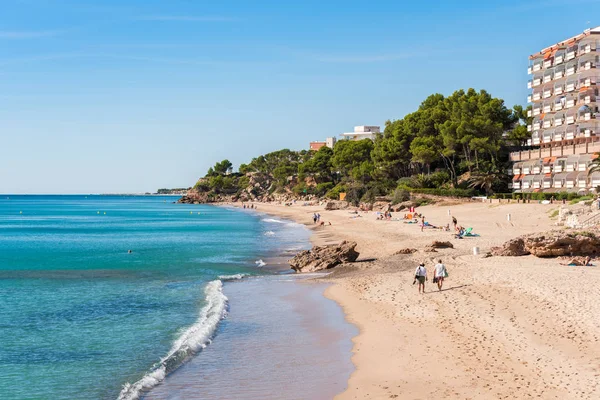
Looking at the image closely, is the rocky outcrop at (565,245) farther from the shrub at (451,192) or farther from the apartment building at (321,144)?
the apartment building at (321,144)

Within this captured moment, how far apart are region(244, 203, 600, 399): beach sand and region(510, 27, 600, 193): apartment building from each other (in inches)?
1455

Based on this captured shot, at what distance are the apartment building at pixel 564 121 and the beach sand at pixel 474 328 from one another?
36.9m

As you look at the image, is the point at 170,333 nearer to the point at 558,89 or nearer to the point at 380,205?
the point at 380,205

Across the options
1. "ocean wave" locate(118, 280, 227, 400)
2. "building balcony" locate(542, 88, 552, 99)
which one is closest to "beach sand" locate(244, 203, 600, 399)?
"ocean wave" locate(118, 280, 227, 400)

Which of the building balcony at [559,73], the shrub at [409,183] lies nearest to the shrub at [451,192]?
the shrub at [409,183]

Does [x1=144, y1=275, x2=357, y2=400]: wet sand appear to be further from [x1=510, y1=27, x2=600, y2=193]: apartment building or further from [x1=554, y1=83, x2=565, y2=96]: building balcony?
[x1=554, y1=83, x2=565, y2=96]: building balcony

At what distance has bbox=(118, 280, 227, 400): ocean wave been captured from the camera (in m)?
14.1

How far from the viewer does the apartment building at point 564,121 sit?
62.5 m

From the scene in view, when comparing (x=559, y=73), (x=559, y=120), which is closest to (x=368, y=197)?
(x=559, y=120)

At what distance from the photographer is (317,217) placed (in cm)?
7256

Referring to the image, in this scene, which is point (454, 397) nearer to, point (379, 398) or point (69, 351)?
point (379, 398)

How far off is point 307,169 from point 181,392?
400ft

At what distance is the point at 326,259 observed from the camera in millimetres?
33094

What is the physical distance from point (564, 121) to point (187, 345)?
63705 millimetres
